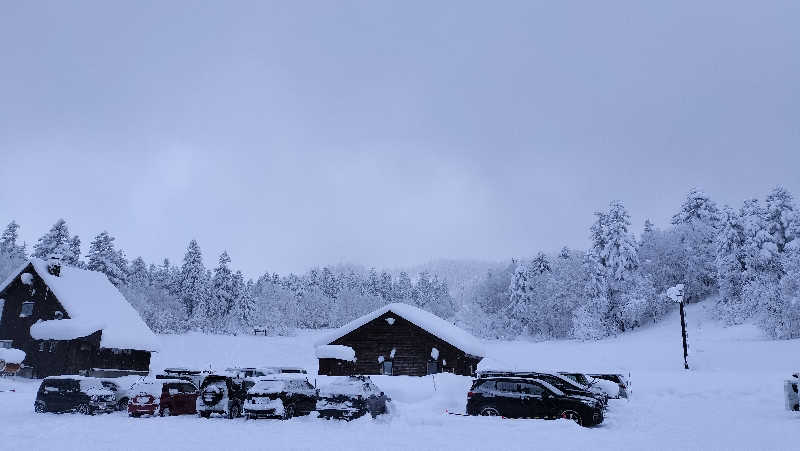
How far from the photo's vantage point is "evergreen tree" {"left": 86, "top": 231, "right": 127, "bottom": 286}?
259 feet

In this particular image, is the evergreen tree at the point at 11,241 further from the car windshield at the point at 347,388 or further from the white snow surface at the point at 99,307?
the car windshield at the point at 347,388

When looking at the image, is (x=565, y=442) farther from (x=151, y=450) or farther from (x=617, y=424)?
(x=151, y=450)

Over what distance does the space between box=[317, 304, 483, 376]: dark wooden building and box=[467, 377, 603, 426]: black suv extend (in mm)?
17348

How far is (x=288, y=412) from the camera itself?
18203 millimetres

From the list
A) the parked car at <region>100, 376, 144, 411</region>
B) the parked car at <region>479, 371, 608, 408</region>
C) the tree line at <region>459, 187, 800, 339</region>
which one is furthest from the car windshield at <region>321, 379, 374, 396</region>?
the tree line at <region>459, 187, 800, 339</region>

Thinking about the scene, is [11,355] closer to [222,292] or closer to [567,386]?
[567,386]

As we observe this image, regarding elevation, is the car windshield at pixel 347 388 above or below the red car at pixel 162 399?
above

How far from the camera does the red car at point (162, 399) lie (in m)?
18.2

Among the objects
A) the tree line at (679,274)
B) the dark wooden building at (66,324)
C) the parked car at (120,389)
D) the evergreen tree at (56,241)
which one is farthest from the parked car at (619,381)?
the evergreen tree at (56,241)

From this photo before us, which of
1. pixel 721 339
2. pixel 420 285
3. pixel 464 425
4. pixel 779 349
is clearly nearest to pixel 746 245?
pixel 721 339

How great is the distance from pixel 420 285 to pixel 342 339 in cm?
12316

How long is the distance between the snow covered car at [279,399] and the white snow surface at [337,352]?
685 inches

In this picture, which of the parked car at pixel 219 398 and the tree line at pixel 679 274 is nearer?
the parked car at pixel 219 398

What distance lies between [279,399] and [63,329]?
95.9 feet
